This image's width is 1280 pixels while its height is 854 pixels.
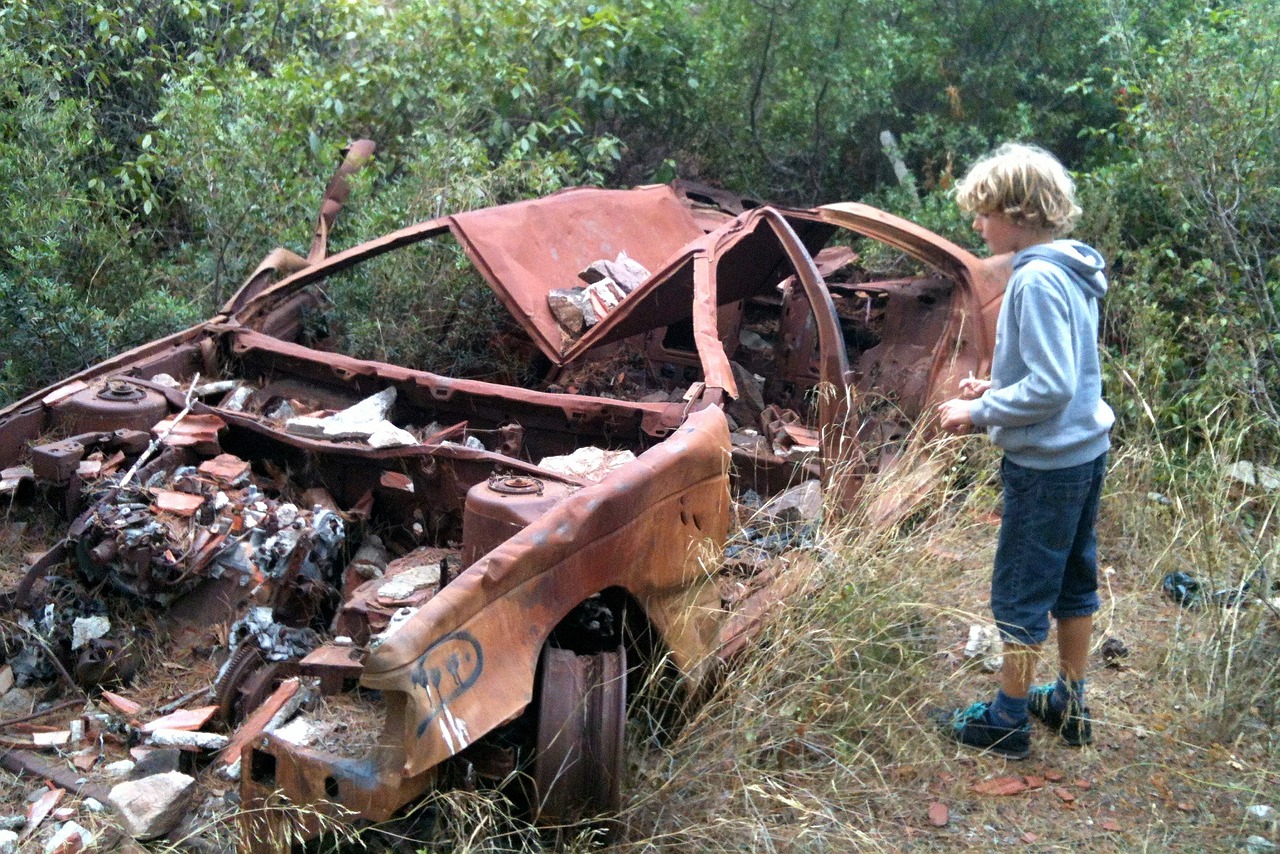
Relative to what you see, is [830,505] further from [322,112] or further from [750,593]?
[322,112]

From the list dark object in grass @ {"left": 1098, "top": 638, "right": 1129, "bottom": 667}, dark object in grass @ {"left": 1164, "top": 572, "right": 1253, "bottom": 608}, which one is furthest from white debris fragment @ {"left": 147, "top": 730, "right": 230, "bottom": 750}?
dark object in grass @ {"left": 1164, "top": 572, "right": 1253, "bottom": 608}

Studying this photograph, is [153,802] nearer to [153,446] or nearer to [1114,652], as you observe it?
[153,446]

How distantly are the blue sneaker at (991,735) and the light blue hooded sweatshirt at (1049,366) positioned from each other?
803 mm

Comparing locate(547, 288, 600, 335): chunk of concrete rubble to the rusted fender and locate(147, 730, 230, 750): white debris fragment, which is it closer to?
A: the rusted fender

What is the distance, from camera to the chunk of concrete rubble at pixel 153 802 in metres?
2.78

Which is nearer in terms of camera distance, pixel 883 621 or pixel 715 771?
pixel 715 771

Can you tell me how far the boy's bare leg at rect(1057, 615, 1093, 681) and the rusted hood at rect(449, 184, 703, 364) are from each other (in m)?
2.22

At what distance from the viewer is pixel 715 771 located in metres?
2.87

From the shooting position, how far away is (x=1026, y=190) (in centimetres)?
282

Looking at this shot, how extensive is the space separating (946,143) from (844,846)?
21.1 ft

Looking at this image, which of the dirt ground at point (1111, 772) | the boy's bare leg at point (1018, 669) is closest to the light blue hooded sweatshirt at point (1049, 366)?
the boy's bare leg at point (1018, 669)

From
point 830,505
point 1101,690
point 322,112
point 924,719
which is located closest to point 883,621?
point 924,719

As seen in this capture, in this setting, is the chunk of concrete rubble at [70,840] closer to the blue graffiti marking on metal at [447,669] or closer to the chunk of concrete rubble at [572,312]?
the blue graffiti marking on metal at [447,669]

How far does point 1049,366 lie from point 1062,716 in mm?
1200
